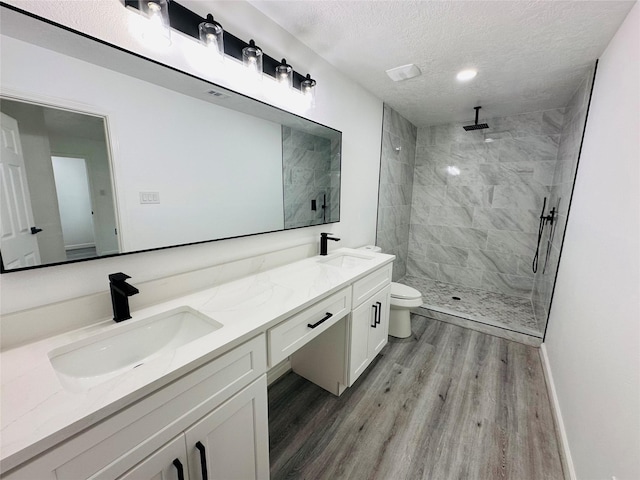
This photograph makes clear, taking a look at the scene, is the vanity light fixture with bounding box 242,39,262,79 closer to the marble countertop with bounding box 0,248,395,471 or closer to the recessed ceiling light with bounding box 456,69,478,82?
the marble countertop with bounding box 0,248,395,471

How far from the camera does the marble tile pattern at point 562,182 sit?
208 cm

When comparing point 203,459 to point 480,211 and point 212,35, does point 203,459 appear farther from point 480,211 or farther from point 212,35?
point 480,211

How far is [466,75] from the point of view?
7.04 feet

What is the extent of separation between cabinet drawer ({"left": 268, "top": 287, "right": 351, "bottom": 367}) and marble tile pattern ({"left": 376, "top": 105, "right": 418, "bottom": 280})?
1.64 meters

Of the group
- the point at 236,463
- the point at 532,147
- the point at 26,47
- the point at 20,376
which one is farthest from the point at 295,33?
the point at 532,147

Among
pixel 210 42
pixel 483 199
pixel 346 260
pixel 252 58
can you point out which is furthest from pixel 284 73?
pixel 483 199

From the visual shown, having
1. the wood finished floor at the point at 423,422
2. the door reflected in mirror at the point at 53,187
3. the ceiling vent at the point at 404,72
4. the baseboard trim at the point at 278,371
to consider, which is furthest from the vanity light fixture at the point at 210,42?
the wood finished floor at the point at 423,422

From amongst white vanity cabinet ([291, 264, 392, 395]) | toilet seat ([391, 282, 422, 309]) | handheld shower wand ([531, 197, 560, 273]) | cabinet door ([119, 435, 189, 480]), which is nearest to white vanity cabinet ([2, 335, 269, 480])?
cabinet door ([119, 435, 189, 480])

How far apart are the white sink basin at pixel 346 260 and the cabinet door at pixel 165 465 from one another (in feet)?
4.47

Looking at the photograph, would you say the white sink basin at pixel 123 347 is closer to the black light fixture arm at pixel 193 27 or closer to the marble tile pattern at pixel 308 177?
the marble tile pattern at pixel 308 177

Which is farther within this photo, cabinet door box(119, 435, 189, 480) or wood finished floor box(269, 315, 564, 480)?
wood finished floor box(269, 315, 564, 480)

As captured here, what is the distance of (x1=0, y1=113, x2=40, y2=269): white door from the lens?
81cm

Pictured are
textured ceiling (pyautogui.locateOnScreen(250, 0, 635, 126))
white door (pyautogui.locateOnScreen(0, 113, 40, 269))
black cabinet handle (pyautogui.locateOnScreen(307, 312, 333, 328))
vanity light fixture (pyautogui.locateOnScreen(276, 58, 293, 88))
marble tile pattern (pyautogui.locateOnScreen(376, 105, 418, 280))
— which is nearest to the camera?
white door (pyautogui.locateOnScreen(0, 113, 40, 269))

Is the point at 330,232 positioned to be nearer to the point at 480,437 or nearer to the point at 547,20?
the point at 480,437
